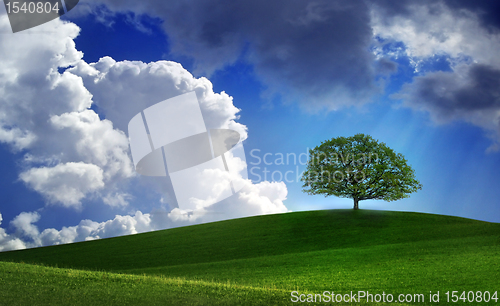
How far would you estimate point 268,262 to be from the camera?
83.2 ft

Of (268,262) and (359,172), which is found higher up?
(359,172)

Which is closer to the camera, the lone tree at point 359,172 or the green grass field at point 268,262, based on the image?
the green grass field at point 268,262

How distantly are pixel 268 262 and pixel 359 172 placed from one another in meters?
20.6

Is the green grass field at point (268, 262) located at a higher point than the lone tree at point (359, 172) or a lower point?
lower

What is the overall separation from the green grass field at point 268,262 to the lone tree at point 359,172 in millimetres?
3064

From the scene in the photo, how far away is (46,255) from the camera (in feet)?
128

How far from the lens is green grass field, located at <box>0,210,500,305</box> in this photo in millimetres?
11942

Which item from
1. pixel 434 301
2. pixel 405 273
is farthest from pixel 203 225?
pixel 434 301

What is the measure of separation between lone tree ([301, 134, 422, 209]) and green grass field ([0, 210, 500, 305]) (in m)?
3.06

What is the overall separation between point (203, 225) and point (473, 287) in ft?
111

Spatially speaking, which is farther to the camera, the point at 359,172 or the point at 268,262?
the point at 359,172

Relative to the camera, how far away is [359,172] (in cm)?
4041

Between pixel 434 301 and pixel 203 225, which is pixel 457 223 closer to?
pixel 434 301

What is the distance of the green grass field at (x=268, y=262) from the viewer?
39.2ft
